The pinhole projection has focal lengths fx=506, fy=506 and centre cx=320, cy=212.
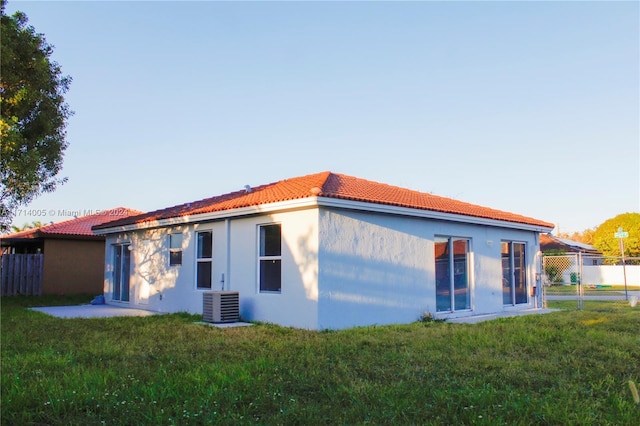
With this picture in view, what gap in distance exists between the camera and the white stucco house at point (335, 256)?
1034 centimetres

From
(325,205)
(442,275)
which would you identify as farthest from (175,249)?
(442,275)

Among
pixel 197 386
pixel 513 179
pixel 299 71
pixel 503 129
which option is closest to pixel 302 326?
pixel 197 386

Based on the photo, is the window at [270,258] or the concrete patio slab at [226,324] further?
the window at [270,258]

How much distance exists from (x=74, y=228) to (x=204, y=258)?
468 inches

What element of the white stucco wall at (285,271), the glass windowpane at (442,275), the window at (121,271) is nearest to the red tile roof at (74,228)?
the window at (121,271)

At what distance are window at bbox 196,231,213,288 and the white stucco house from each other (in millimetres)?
27

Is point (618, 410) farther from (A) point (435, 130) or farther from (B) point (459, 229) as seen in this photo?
(A) point (435, 130)

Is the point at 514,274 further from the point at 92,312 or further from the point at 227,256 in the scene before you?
the point at 92,312

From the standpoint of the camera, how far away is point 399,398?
5.01 m

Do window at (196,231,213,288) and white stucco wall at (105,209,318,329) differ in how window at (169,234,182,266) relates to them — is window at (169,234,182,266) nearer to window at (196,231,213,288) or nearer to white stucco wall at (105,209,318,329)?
white stucco wall at (105,209,318,329)

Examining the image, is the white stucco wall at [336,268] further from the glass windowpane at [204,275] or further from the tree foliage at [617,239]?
the tree foliage at [617,239]

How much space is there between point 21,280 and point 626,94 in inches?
878

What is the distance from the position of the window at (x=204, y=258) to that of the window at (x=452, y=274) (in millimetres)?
5722

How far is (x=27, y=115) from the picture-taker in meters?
13.7
